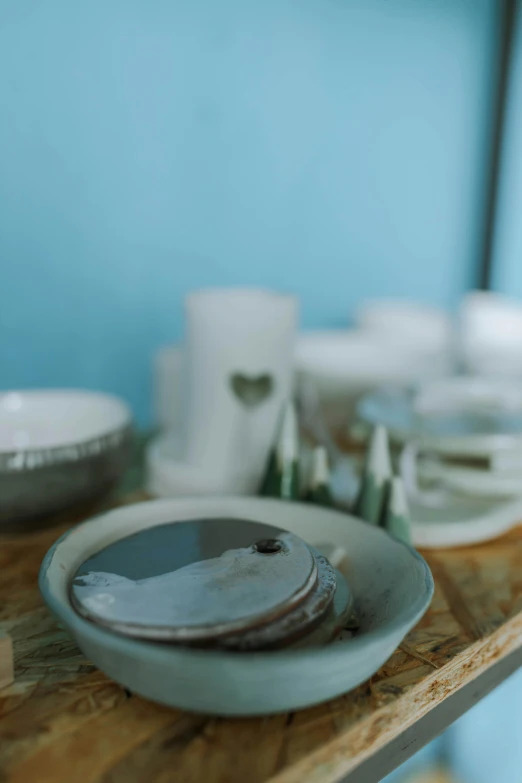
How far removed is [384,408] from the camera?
91cm

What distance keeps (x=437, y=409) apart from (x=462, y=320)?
1.44ft

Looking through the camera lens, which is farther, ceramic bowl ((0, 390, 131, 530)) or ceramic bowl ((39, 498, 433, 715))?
ceramic bowl ((0, 390, 131, 530))

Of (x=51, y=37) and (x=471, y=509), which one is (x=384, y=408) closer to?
(x=471, y=509)

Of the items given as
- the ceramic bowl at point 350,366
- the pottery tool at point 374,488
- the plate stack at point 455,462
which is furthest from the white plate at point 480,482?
the ceramic bowl at point 350,366

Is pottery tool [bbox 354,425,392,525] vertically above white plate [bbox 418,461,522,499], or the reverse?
pottery tool [bbox 354,425,392,525]

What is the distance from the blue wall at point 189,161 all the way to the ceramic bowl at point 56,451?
18 centimetres

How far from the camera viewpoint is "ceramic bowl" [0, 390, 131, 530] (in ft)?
2.13

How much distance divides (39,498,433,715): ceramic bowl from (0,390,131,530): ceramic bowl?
0.44 feet

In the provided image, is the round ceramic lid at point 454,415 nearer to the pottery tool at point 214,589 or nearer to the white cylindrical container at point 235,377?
the white cylindrical container at point 235,377

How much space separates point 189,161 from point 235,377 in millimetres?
485

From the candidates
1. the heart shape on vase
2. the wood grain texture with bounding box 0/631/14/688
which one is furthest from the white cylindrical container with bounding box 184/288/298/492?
the wood grain texture with bounding box 0/631/14/688

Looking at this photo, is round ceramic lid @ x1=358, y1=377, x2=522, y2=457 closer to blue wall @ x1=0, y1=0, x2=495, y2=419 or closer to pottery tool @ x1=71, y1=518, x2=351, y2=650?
pottery tool @ x1=71, y1=518, x2=351, y2=650

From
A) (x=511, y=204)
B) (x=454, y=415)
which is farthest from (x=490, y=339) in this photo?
(x=511, y=204)

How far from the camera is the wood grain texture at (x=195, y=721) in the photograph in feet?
1.30
